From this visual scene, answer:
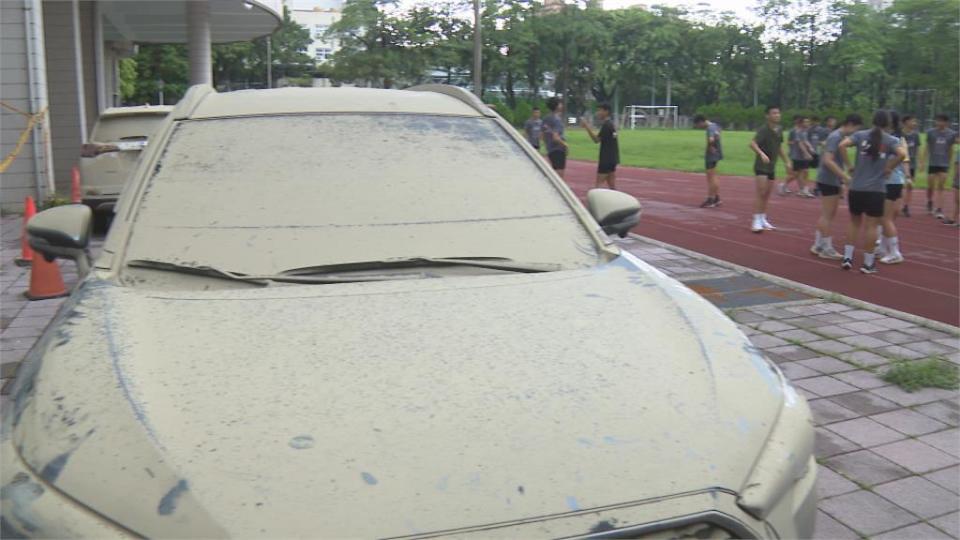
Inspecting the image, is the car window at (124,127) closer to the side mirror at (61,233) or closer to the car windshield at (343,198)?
the side mirror at (61,233)

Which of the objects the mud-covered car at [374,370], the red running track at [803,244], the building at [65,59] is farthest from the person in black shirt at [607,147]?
the mud-covered car at [374,370]

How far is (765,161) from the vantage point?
12.0m

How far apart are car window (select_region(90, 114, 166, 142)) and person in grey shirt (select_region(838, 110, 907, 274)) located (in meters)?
8.71

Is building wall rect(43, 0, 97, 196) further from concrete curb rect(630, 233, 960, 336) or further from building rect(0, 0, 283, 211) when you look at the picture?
concrete curb rect(630, 233, 960, 336)


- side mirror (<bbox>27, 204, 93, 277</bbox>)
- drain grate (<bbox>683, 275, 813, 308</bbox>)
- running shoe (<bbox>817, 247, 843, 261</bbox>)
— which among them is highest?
side mirror (<bbox>27, 204, 93, 277</bbox>)

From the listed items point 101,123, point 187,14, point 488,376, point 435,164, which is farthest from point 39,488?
point 187,14

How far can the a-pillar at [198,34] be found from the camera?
71.6ft

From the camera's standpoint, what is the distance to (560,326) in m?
2.38

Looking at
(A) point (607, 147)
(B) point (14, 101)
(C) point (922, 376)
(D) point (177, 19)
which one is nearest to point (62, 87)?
(B) point (14, 101)

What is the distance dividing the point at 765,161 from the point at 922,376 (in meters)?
7.13

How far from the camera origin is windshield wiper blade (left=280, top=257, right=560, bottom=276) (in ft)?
8.91

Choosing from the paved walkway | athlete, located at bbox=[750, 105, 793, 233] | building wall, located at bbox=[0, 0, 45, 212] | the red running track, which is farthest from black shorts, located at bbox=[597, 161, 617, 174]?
building wall, located at bbox=[0, 0, 45, 212]

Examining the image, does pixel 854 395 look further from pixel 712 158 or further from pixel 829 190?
pixel 712 158

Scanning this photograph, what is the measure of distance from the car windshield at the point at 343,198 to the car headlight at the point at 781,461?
0.93 m
